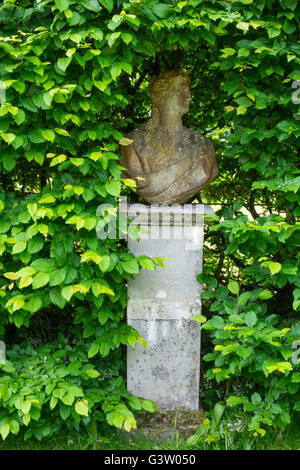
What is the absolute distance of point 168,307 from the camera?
2748 mm

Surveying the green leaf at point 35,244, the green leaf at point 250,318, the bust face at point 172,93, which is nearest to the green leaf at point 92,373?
the green leaf at point 35,244

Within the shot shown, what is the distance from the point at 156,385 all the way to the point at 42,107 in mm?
1770

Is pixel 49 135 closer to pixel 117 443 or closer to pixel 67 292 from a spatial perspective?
pixel 67 292

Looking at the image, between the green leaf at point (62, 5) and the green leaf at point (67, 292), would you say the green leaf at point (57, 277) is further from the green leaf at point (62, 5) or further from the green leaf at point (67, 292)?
the green leaf at point (62, 5)

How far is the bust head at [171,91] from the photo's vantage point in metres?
2.68

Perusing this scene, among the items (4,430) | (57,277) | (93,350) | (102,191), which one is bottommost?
(4,430)

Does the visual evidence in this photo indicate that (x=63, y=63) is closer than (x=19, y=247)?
Yes

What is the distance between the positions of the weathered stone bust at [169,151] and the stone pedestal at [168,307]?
15 centimetres

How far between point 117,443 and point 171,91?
2.12 m

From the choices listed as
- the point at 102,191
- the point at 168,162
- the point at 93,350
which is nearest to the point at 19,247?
the point at 102,191

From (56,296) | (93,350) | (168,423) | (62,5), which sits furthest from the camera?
(168,423)

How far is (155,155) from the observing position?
2734 millimetres

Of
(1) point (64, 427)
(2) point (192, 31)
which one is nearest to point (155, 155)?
(2) point (192, 31)
